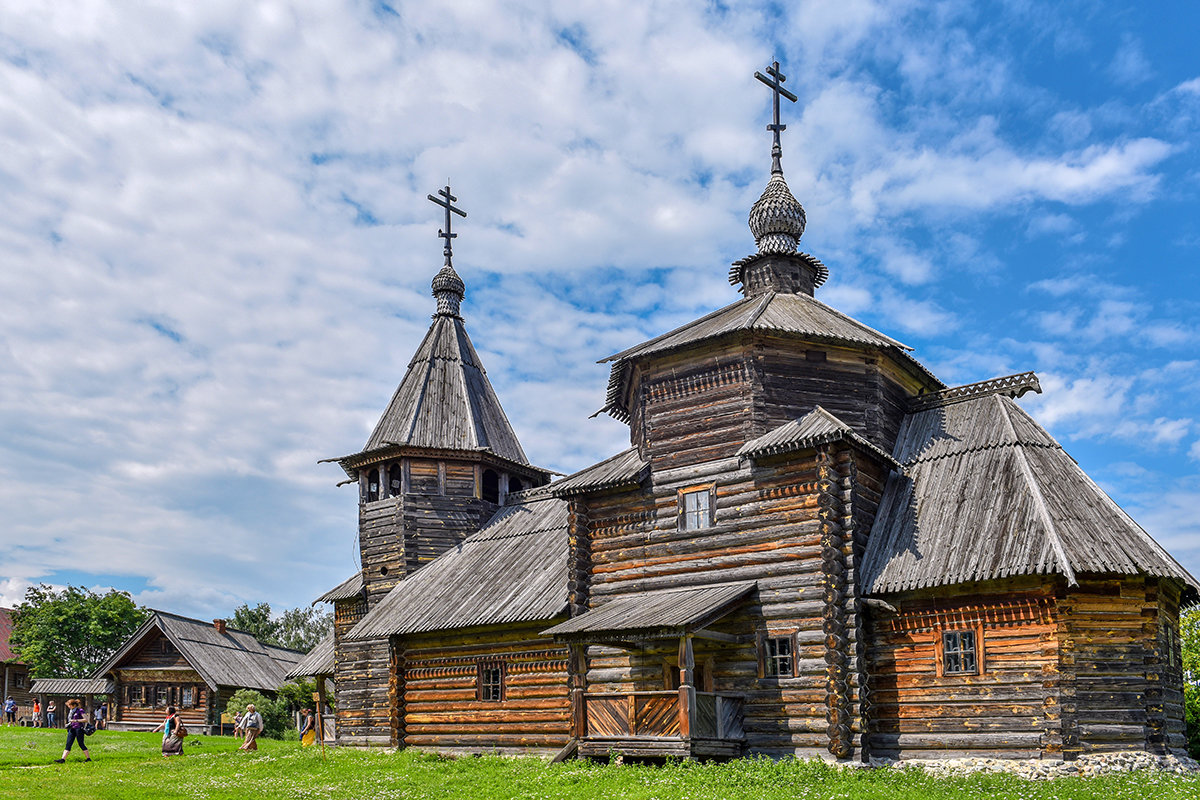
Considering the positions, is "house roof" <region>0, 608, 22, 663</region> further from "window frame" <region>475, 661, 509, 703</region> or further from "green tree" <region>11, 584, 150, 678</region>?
"window frame" <region>475, 661, 509, 703</region>

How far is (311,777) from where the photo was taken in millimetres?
20344

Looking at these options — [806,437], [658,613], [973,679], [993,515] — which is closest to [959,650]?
[973,679]

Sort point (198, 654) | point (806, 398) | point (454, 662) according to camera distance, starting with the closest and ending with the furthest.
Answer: point (806, 398), point (454, 662), point (198, 654)

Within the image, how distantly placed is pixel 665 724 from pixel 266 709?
30.6m

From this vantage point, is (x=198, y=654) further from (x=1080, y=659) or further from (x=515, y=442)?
(x=1080, y=659)

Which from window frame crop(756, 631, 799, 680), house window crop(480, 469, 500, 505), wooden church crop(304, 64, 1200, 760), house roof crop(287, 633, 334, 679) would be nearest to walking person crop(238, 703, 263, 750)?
wooden church crop(304, 64, 1200, 760)

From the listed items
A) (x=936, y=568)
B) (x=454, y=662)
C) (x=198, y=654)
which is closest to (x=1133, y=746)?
(x=936, y=568)

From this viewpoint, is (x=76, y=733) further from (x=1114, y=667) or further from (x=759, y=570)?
(x=1114, y=667)

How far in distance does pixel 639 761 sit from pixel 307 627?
7585 centimetres

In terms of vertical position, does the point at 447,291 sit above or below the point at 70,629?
above

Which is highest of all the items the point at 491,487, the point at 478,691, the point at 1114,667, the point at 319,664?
the point at 491,487

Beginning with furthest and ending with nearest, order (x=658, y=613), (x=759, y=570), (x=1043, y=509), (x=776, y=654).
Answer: (x=759, y=570) < (x=776, y=654) < (x=658, y=613) < (x=1043, y=509)

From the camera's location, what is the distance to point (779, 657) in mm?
19391

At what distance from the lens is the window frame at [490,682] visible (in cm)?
2438
